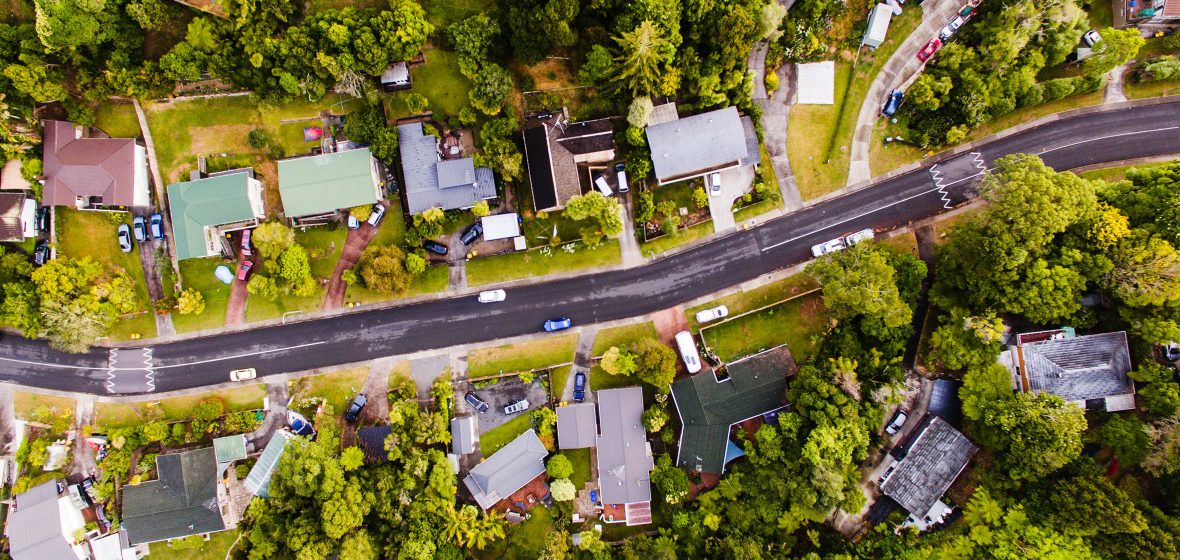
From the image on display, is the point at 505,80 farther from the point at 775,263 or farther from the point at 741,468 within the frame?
the point at 741,468

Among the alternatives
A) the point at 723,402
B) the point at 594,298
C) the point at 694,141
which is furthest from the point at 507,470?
the point at 694,141

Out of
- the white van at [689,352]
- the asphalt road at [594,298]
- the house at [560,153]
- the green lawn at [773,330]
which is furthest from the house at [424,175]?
the green lawn at [773,330]

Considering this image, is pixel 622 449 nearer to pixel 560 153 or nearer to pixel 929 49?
pixel 560 153

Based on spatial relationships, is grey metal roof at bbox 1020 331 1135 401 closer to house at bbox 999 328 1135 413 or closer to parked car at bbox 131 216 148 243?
house at bbox 999 328 1135 413

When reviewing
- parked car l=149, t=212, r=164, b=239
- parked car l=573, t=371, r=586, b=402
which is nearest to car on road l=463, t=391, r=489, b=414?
parked car l=573, t=371, r=586, b=402

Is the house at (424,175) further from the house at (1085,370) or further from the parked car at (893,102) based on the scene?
the house at (1085,370)

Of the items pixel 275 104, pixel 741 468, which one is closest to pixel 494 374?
pixel 741 468
